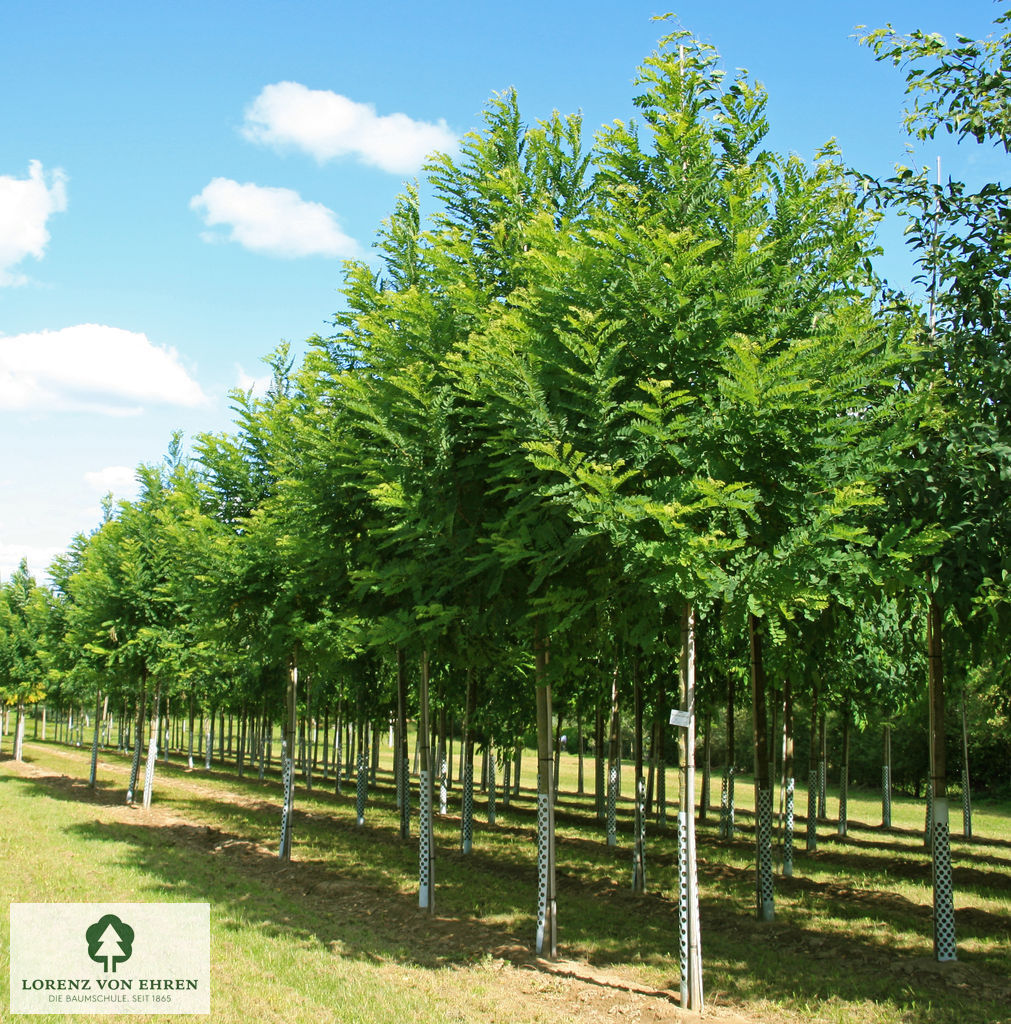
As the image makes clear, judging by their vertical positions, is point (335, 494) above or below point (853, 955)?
above

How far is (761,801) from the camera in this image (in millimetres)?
11414

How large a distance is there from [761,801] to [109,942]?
8094 mm

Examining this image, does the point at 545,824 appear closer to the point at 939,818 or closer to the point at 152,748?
the point at 939,818

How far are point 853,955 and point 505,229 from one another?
10095 mm

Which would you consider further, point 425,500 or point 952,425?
point 425,500

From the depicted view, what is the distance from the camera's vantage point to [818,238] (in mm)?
8555

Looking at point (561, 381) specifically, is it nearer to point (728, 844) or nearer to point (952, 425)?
point (952, 425)

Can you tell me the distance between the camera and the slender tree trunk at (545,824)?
9.59m

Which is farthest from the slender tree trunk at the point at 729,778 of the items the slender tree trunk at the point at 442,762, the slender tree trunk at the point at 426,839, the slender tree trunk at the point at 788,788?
the slender tree trunk at the point at 426,839

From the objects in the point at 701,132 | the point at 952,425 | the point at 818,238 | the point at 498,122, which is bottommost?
the point at 952,425

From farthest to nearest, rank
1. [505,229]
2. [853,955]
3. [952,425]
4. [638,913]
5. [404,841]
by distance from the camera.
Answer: [404,841]
[638,913]
[505,229]
[853,955]
[952,425]

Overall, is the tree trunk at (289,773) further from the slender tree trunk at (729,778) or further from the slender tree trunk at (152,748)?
the slender tree trunk at (729,778)

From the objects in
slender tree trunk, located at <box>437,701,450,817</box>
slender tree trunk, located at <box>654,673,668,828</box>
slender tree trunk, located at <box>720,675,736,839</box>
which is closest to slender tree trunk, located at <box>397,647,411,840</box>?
slender tree trunk, located at <box>437,701,450,817</box>

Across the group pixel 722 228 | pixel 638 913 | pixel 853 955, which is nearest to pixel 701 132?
pixel 722 228
